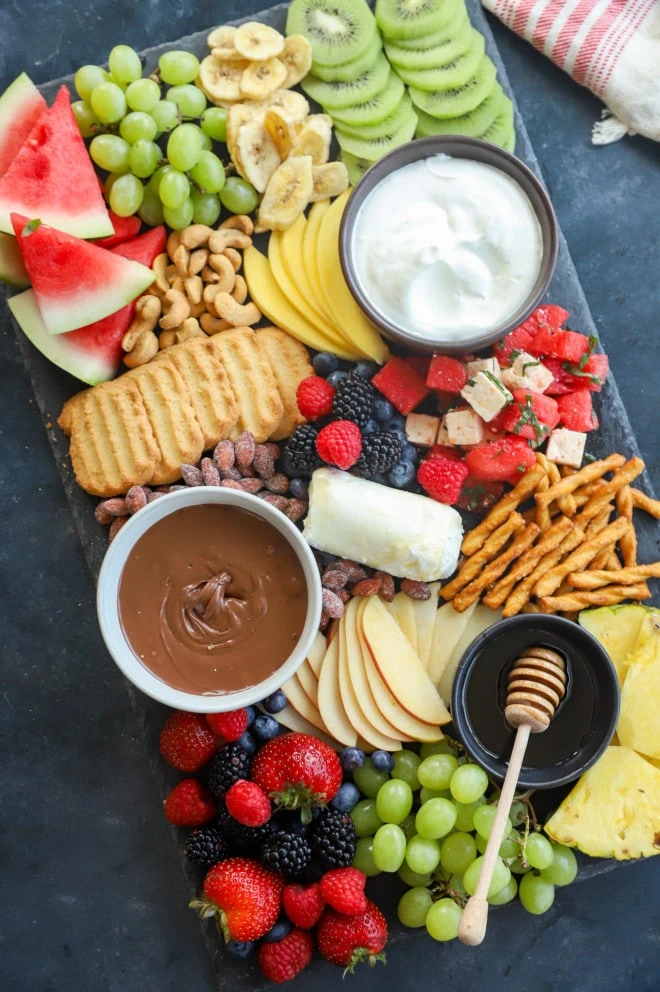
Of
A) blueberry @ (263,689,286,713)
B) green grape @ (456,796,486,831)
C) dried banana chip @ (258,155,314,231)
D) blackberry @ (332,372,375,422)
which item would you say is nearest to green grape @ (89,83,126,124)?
dried banana chip @ (258,155,314,231)

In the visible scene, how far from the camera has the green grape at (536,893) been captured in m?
2.12

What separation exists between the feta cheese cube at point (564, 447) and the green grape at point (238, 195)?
910 millimetres

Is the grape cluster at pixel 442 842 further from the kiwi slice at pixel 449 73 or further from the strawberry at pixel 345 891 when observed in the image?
the kiwi slice at pixel 449 73

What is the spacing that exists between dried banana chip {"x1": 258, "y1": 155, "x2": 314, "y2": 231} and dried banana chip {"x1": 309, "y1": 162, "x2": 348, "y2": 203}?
3 centimetres

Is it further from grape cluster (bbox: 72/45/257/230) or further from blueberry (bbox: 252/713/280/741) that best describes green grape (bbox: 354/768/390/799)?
grape cluster (bbox: 72/45/257/230)

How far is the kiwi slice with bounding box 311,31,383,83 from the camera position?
2.25m

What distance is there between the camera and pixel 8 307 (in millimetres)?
2348

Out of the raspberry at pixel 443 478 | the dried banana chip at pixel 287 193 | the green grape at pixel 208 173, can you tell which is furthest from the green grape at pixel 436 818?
the green grape at pixel 208 173

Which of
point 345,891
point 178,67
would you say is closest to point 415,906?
point 345,891

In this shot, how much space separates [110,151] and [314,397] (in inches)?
28.8

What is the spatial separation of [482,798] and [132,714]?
0.86 meters

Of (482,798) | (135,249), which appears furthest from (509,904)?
(135,249)

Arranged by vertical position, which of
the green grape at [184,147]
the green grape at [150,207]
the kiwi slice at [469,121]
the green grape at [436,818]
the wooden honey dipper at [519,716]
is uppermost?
the kiwi slice at [469,121]

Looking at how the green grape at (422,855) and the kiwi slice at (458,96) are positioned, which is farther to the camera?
the kiwi slice at (458,96)
